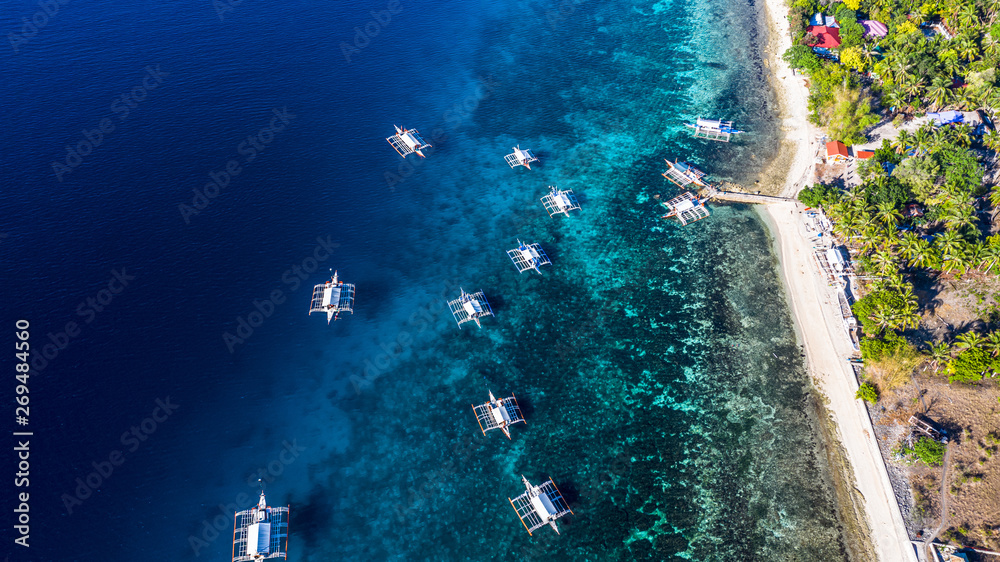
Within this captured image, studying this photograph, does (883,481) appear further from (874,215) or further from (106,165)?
(106,165)

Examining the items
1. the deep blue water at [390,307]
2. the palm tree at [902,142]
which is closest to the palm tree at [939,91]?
the palm tree at [902,142]

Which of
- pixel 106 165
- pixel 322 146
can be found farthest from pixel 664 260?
pixel 106 165

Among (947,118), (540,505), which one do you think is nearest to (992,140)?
(947,118)

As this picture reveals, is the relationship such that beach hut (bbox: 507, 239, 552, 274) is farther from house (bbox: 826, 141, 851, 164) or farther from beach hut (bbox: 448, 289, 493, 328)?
house (bbox: 826, 141, 851, 164)

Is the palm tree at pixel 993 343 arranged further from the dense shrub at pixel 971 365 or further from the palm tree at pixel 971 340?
the dense shrub at pixel 971 365

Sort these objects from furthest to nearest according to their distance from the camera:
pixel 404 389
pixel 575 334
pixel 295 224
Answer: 1. pixel 295 224
2. pixel 575 334
3. pixel 404 389

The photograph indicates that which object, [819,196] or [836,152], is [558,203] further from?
[836,152]

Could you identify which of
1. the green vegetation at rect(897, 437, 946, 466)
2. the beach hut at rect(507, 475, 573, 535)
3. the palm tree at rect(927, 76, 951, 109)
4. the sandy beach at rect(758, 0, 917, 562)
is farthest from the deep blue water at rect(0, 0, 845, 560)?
the palm tree at rect(927, 76, 951, 109)
